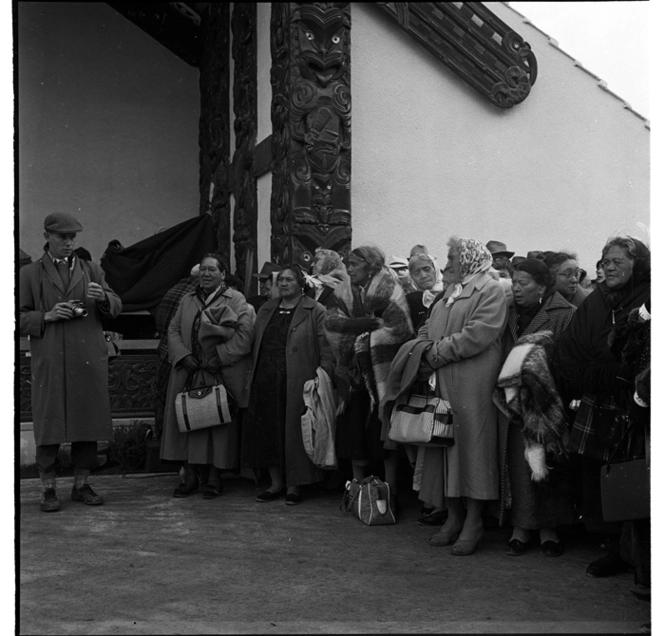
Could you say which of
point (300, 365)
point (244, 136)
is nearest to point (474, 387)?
point (300, 365)

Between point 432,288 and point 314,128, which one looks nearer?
point 432,288

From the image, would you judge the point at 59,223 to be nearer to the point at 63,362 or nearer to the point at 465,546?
the point at 63,362

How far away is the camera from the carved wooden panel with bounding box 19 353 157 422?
2837 millimetres

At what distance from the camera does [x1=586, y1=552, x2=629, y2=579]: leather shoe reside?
488 centimetres

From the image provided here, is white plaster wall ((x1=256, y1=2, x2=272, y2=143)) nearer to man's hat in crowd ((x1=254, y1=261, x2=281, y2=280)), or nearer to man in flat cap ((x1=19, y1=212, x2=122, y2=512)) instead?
man's hat in crowd ((x1=254, y1=261, x2=281, y2=280))

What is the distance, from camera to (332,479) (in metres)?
7.33

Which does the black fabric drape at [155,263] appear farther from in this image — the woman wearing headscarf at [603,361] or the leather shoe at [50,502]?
the woman wearing headscarf at [603,361]

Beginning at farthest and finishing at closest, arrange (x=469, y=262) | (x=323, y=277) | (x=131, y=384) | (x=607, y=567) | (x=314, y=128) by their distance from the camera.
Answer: (x=131, y=384) < (x=314, y=128) < (x=323, y=277) < (x=469, y=262) < (x=607, y=567)

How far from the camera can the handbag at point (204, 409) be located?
7.06m

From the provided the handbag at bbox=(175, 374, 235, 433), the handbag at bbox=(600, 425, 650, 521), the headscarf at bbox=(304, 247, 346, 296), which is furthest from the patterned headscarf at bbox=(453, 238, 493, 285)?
the handbag at bbox=(175, 374, 235, 433)

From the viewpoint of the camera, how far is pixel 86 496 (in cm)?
685

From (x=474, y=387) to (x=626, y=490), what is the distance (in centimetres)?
159

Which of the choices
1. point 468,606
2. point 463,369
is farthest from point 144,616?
point 463,369

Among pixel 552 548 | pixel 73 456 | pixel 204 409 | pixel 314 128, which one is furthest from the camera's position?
pixel 314 128
